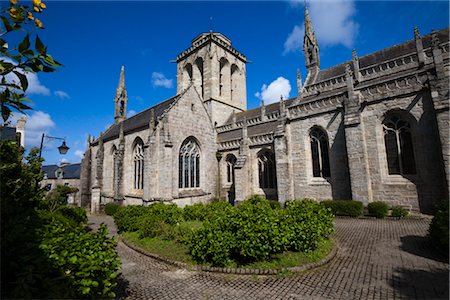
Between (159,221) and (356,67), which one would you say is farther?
(356,67)

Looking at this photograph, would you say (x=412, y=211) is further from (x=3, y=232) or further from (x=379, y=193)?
(x=3, y=232)

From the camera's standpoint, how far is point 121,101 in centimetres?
3544

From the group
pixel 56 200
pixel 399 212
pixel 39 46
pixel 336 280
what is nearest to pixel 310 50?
pixel 399 212

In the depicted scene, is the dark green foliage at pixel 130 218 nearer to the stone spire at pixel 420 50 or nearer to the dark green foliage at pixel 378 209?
the dark green foliage at pixel 378 209

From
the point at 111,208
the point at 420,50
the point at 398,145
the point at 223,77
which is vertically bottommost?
the point at 111,208

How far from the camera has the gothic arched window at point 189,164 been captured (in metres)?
21.2

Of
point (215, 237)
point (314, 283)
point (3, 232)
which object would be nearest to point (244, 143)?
point (215, 237)

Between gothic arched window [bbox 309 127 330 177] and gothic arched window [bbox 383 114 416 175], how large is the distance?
4010 millimetres

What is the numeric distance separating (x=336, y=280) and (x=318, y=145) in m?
13.7

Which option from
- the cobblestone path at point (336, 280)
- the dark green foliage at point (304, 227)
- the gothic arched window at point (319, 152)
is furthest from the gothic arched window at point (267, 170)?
the cobblestone path at point (336, 280)

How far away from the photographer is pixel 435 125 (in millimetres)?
13352

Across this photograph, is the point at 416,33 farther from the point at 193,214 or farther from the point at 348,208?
the point at 193,214

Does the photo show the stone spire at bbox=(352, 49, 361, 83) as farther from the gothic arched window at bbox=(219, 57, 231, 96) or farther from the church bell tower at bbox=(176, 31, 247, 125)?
the gothic arched window at bbox=(219, 57, 231, 96)

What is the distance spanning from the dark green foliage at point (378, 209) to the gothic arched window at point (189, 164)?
14.8 metres
